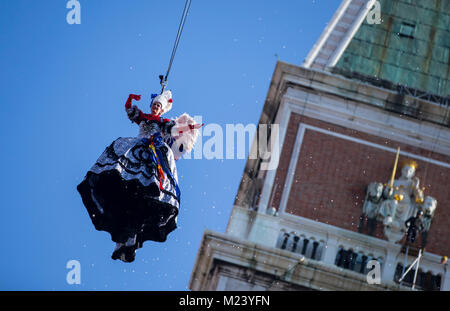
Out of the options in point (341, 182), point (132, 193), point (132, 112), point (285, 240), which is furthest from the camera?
point (341, 182)

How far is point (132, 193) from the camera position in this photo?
2084 cm

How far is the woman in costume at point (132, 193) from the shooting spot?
2077cm

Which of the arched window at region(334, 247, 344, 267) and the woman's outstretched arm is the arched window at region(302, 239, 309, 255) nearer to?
the arched window at region(334, 247, 344, 267)

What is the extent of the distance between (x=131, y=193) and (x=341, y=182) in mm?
7815

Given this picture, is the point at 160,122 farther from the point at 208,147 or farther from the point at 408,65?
the point at 408,65

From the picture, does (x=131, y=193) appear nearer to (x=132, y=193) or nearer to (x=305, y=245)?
(x=132, y=193)

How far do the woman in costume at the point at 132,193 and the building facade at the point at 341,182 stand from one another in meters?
4.24

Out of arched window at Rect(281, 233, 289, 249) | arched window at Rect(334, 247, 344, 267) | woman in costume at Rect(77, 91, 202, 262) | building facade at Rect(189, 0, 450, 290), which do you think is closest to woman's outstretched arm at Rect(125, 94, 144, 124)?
woman in costume at Rect(77, 91, 202, 262)

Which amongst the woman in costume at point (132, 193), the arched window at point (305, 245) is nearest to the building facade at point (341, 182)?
the arched window at point (305, 245)

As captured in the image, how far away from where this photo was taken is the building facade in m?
25.2

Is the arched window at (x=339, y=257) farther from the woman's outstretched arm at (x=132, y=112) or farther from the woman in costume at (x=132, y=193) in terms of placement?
the woman's outstretched arm at (x=132, y=112)

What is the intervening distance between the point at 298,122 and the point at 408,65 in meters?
4.02

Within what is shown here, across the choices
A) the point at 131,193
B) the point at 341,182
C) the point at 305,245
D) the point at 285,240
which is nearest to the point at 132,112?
the point at 131,193

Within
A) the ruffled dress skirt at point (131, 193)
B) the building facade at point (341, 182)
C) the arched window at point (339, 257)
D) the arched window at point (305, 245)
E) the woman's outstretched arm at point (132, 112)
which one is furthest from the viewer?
the arched window at point (305, 245)
